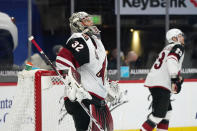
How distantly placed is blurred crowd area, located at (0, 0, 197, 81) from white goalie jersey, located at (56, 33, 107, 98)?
2.77m

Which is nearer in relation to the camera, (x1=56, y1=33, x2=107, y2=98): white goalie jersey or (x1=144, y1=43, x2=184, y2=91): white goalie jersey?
(x1=56, y1=33, x2=107, y2=98): white goalie jersey

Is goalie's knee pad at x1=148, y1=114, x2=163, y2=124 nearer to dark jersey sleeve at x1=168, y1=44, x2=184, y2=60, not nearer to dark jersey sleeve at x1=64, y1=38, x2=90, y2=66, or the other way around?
dark jersey sleeve at x1=168, y1=44, x2=184, y2=60

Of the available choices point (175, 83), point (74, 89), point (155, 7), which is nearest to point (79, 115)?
point (74, 89)

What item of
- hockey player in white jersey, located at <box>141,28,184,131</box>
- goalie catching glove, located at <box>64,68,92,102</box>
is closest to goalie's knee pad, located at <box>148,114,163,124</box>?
hockey player in white jersey, located at <box>141,28,184,131</box>

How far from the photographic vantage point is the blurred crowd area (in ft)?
27.5

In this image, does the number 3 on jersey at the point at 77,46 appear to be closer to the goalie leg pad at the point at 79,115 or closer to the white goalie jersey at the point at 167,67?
the goalie leg pad at the point at 79,115

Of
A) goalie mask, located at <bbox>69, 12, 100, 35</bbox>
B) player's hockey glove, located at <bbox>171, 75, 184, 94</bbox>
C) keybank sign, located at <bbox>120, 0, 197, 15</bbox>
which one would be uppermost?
keybank sign, located at <bbox>120, 0, 197, 15</bbox>

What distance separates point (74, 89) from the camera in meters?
5.09

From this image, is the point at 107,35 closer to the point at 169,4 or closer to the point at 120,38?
the point at 120,38

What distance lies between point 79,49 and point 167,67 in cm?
263

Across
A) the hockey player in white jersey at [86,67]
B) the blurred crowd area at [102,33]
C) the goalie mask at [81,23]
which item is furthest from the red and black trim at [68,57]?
the blurred crowd area at [102,33]

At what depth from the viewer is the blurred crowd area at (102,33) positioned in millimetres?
8383

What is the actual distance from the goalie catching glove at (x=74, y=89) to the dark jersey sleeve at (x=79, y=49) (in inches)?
5.1

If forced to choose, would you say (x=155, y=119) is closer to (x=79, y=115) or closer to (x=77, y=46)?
(x=79, y=115)
